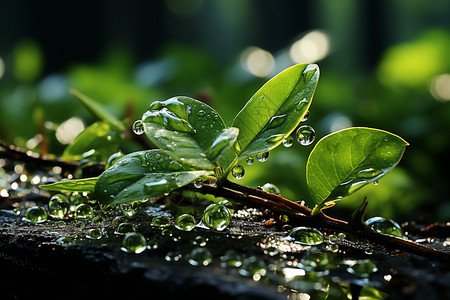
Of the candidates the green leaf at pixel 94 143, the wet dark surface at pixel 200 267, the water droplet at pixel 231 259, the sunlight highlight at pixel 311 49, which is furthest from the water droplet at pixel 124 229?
the sunlight highlight at pixel 311 49

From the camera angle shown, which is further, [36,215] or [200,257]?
[36,215]

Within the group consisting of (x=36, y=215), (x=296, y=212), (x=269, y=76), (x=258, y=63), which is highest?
(x=258, y=63)

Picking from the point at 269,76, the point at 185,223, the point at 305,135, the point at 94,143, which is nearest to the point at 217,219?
the point at 185,223

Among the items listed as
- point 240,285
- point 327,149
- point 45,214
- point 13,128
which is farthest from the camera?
point 13,128

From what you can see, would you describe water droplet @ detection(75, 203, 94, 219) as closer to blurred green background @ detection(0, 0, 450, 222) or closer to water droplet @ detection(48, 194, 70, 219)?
water droplet @ detection(48, 194, 70, 219)

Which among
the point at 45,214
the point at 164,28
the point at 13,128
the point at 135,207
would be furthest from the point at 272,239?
the point at 164,28

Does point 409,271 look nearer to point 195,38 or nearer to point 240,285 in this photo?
point 240,285

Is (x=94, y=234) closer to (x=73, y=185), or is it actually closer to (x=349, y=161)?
(x=73, y=185)
